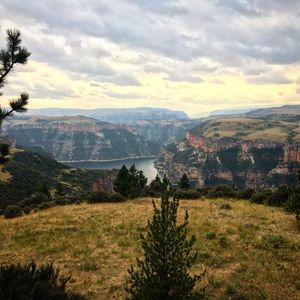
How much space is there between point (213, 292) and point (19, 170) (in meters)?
134

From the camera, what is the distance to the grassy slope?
14.0 m

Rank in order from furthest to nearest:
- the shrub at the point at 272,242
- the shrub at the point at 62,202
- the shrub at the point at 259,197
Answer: the shrub at the point at 62,202 → the shrub at the point at 259,197 → the shrub at the point at 272,242

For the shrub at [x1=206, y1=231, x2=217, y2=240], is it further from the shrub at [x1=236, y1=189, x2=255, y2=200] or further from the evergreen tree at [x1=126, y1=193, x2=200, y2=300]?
the shrub at [x1=236, y1=189, x2=255, y2=200]

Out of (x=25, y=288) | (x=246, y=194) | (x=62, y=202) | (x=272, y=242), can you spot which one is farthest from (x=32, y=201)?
(x=25, y=288)

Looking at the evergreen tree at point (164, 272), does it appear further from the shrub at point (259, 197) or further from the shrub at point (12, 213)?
the shrub at point (12, 213)

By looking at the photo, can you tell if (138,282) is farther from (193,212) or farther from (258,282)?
(193,212)

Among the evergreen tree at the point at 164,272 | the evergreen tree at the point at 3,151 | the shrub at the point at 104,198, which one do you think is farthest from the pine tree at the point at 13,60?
the shrub at the point at 104,198

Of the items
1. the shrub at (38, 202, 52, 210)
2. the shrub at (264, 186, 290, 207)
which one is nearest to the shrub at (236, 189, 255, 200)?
the shrub at (264, 186, 290, 207)

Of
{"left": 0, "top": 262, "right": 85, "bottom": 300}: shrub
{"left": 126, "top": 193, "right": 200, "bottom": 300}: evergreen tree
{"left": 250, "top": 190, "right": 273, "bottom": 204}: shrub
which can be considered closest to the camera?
{"left": 0, "top": 262, "right": 85, "bottom": 300}: shrub

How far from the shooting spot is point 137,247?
63.3 feet

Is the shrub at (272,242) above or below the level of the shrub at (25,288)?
below

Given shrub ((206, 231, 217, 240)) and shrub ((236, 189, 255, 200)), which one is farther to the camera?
shrub ((236, 189, 255, 200))

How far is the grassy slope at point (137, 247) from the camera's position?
549 inches

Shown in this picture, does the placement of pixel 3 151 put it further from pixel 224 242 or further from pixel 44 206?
pixel 44 206
